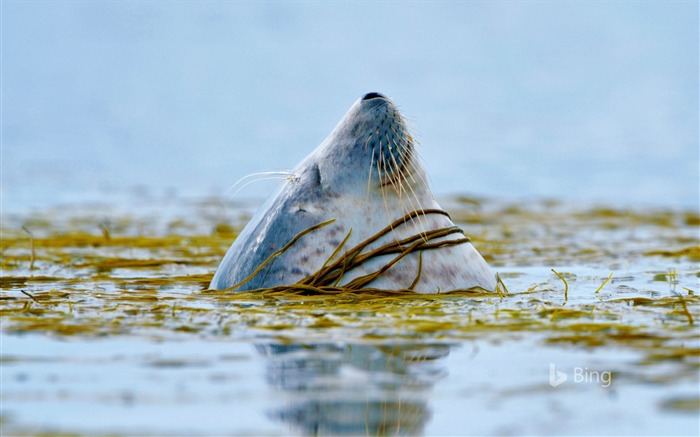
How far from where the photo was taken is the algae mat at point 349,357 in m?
3.47

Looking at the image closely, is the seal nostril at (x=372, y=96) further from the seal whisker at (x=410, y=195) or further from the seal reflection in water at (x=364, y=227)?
the seal whisker at (x=410, y=195)

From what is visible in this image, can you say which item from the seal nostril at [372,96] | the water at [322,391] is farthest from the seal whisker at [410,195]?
the water at [322,391]

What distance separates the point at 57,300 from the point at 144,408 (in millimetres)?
2349

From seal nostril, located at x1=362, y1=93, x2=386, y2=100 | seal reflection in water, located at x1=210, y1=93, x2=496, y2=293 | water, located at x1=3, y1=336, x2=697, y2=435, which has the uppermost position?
seal nostril, located at x1=362, y1=93, x2=386, y2=100
